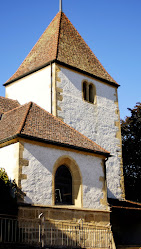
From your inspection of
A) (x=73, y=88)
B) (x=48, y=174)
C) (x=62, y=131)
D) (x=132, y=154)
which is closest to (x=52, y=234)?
(x=48, y=174)

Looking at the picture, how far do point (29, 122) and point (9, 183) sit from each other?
281 cm

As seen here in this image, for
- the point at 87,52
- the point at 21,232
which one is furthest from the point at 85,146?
the point at 87,52

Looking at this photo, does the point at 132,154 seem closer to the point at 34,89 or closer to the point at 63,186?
the point at 34,89

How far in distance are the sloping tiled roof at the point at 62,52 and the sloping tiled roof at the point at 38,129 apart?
14.6ft

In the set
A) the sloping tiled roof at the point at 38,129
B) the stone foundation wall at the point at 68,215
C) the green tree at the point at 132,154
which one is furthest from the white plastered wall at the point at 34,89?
the green tree at the point at 132,154

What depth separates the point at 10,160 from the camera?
504 inches

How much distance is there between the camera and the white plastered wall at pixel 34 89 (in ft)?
59.7

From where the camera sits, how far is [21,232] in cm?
1143

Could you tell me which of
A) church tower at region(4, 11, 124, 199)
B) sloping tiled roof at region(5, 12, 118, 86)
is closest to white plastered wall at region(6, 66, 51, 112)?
church tower at region(4, 11, 124, 199)

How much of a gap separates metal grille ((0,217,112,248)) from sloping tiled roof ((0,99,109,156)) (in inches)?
119

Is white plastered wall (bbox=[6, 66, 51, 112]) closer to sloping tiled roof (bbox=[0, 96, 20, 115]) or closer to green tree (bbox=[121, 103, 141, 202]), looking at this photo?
sloping tiled roof (bbox=[0, 96, 20, 115])

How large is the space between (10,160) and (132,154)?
1569 centimetres

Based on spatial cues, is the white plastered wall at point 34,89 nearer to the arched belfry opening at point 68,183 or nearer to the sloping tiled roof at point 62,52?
the sloping tiled roof at point 62,52

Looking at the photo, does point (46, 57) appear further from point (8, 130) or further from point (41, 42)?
point (8, 130)
